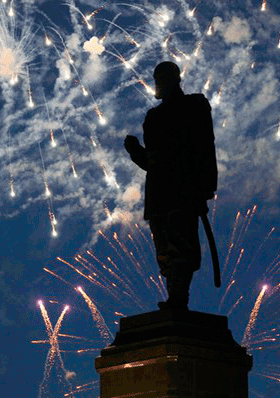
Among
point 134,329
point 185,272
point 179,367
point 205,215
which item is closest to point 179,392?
point 179,367

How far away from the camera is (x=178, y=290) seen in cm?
942

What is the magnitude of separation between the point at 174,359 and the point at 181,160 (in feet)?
8.44

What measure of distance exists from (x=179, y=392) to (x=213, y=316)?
112cm

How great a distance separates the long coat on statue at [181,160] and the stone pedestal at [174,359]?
58.1 inches

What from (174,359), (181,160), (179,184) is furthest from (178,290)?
(181,160)

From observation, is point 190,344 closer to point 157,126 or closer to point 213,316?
point 213,316

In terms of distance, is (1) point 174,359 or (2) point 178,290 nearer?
(1) point 174,359

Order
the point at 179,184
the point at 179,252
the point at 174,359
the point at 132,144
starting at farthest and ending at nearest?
the point at 132,144 < the point at 179,184 < the point at 179,252 < the point at 174,359

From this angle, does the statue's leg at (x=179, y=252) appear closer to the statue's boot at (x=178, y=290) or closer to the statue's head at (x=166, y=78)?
the statue's boot at (x=178, y=290)

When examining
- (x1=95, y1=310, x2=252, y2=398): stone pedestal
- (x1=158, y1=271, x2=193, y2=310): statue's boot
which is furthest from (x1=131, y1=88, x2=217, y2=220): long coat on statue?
(x1=95, y1=310, x2=252, y2=398): stone pedestal

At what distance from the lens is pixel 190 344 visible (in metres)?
8.59

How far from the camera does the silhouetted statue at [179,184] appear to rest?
372 inches

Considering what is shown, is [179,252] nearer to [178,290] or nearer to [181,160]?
[178,290]

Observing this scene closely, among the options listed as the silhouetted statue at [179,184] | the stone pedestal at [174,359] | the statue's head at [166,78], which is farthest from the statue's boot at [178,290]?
the statue's head at [166,78]
